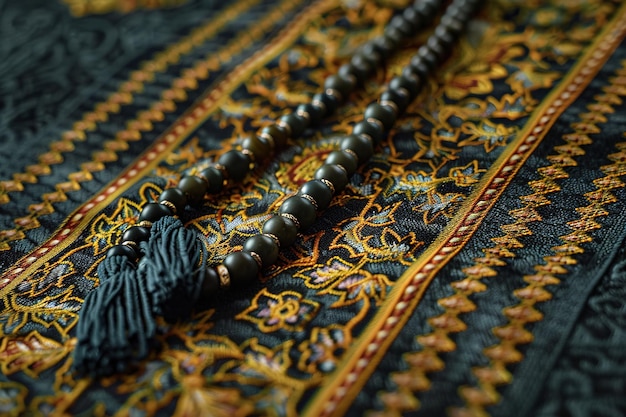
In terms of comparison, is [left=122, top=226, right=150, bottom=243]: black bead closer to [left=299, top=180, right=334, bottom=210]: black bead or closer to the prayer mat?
the prayer mat

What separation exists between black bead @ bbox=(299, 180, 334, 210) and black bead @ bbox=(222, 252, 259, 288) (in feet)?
0.43

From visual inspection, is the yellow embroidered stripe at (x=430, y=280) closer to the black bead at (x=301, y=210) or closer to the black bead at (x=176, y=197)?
the black bead at (x=301, y=210)

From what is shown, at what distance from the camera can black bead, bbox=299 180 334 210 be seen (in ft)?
2.64

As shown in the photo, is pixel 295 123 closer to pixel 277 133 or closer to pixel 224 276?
pixel 277 133

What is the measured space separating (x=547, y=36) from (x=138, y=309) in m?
0.85

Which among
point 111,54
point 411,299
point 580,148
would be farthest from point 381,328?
point 111,54

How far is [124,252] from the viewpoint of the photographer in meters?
0.74

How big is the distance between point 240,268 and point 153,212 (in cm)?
16

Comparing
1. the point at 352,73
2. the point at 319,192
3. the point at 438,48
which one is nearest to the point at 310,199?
the point at 319,192

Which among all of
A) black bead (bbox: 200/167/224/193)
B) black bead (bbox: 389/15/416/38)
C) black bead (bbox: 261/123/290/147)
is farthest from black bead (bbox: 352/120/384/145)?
black bead (bbox: 389/15/416/38)

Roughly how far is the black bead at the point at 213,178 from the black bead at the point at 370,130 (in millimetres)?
202

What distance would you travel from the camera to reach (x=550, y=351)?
600 mm

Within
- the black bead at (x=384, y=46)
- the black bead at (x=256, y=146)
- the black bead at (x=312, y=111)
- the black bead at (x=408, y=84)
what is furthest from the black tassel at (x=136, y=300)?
the black bead at (x=384, y=46)

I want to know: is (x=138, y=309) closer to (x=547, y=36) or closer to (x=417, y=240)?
(x=417, y=240)
